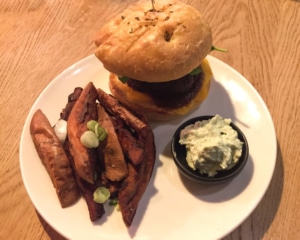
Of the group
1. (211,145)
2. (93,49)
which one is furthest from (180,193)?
(93,49)

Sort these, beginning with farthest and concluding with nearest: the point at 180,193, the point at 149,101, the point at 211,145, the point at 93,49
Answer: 1. the point at 93,49
2. the point at 149,101
3. the point at 180,193
4. the point at 211,145

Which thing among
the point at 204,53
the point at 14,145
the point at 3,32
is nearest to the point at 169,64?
the point at 204,53

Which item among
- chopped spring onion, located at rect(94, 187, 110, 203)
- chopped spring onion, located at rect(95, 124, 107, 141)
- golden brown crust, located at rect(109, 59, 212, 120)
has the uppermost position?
chopped spring onion, located at rect(95, 124, 107, 141)

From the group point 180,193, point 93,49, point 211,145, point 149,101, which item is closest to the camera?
point 211,145

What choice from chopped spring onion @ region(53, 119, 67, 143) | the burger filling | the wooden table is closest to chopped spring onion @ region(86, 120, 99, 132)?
chopped spring onion @ region(53, 119, 67, 143)

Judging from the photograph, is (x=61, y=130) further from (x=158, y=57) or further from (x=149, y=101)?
(x=158, y=57)

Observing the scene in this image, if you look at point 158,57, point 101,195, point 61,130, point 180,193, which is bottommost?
point 180,193

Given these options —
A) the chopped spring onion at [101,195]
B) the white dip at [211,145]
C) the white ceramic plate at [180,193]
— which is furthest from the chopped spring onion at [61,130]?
the white dip at [211,145]

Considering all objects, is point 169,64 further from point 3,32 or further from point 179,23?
point 3,32

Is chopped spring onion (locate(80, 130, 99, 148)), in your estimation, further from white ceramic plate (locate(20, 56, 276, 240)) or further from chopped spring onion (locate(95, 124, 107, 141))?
white ceramic plate (locate(20, 56, 276, 240))
